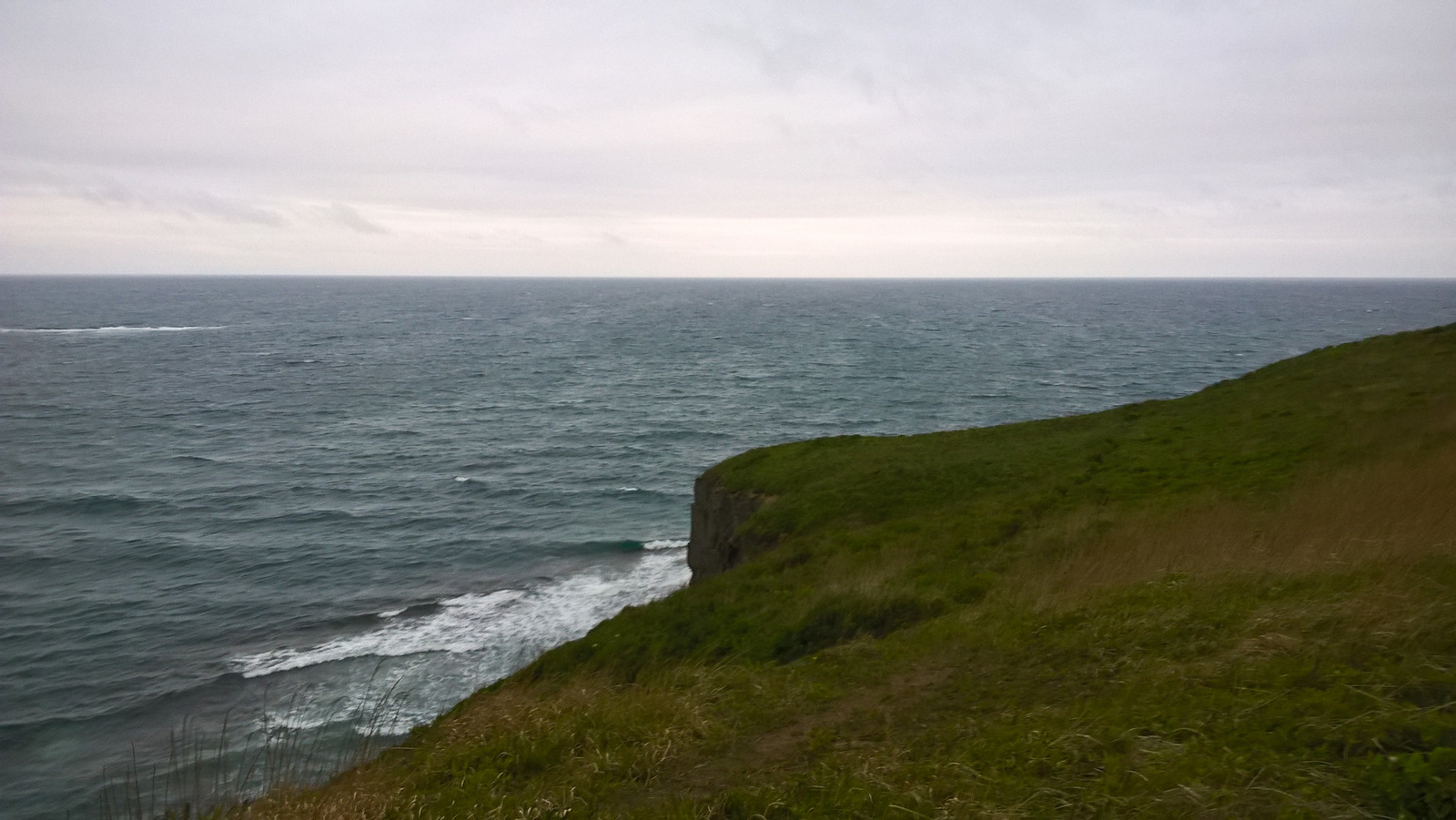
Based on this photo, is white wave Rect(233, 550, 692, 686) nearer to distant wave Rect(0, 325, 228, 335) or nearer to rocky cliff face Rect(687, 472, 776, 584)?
rocky cliff face Rect(687, 472, 776, 584)

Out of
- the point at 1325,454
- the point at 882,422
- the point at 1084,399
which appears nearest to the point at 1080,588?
the point at 1325,454

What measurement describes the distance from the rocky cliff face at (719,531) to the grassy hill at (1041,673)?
2.22 metres

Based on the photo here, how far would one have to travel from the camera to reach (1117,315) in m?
172

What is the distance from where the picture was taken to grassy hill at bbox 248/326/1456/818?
659 cm

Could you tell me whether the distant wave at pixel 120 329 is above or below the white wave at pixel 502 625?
above

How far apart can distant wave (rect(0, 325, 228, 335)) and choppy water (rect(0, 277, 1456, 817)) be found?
56.1ft

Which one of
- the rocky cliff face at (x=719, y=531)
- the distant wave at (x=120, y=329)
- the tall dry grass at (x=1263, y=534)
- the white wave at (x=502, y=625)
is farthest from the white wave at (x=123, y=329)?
the tall dry grass at (x=1263, y=534)

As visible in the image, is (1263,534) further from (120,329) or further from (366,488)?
(120,329)

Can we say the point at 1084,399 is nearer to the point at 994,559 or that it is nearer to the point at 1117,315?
the point at 994,559

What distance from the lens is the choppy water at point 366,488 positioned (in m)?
25.4

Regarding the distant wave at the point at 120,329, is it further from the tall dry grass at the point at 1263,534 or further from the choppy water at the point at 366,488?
the tall dry grass at the point at 1263,534

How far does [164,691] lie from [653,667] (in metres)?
19.6

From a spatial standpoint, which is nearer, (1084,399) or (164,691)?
(164,691)

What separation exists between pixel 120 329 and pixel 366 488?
122600 millimetres
